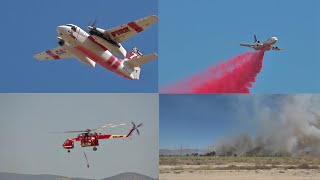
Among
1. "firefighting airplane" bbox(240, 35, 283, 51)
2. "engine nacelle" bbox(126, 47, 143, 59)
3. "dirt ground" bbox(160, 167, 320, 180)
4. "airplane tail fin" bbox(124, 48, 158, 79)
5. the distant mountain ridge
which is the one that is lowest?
the distant mountain ridge

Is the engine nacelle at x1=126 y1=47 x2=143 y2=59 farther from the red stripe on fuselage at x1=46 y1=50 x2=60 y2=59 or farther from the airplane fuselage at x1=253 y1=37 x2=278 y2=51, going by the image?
the airplane fuselage at x1=253 y1=37 x2=278 y2=51

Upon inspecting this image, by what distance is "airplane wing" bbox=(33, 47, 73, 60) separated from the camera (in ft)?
155

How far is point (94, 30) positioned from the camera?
134 ft

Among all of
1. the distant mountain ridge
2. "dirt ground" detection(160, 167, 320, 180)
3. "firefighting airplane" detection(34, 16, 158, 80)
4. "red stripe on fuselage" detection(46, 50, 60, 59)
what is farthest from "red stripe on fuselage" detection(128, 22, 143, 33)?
"dirt ground" detection(160, 167, 320, 180)

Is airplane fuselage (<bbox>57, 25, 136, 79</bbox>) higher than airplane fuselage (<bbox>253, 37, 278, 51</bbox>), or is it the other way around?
airplane fuselage (<bbox>253, 37, 278, 51</bbox>)

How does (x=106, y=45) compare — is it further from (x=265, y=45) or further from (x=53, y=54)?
(x=265, y=45)

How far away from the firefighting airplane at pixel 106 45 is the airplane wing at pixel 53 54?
13.2 feet

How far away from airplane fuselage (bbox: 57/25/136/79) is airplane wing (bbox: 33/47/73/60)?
13.2 feet

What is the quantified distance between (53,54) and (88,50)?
21.3 ft

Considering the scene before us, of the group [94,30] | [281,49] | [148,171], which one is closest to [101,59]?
[94,30]

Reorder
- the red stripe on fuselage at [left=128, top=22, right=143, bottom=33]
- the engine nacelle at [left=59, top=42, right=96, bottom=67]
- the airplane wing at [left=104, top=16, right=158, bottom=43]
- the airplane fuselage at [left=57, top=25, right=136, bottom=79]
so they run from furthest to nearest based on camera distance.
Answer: the engine nacelle at [left=59, top=42, right=96, bottom=67] → the airplane fuselage at [left=57, top=25, right=136, bottom=79] → the red stripe on fuselage at [left=128, top=22, right=143, bottom=33] → the airplane wing at [left=104, top=16, right=158, bottom=43]

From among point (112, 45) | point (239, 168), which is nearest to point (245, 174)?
point (239, 168)

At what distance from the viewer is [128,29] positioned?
133ft

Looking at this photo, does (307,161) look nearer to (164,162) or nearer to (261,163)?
(261,163)
